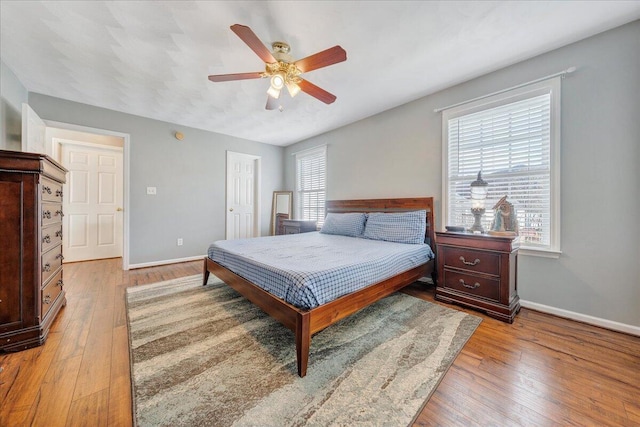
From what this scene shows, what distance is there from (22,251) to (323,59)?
251 cm

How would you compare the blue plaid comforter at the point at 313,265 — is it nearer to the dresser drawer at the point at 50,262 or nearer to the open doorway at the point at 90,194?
the dresser drawer at the point at 50,262

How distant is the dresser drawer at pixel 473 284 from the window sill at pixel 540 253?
0.54 meters

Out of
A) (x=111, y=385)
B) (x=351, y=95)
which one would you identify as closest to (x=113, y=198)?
(x=111, y=385)

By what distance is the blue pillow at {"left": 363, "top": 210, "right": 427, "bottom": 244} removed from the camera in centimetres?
285

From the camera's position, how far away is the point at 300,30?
6.23ft

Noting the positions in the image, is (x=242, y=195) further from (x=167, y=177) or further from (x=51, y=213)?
(x=51, y=213)

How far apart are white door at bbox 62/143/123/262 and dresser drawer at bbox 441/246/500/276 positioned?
577 cm

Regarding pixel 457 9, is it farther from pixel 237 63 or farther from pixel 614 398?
pixel 614 398

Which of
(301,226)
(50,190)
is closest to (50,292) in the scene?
(50,190)

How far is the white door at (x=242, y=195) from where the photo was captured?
4.88 m

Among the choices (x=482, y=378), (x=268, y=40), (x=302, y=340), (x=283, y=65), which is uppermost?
(x=268, y=40)

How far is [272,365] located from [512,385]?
4.51 ft

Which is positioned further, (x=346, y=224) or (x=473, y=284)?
(x=346, y=224)

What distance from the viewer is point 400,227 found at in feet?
9.68
